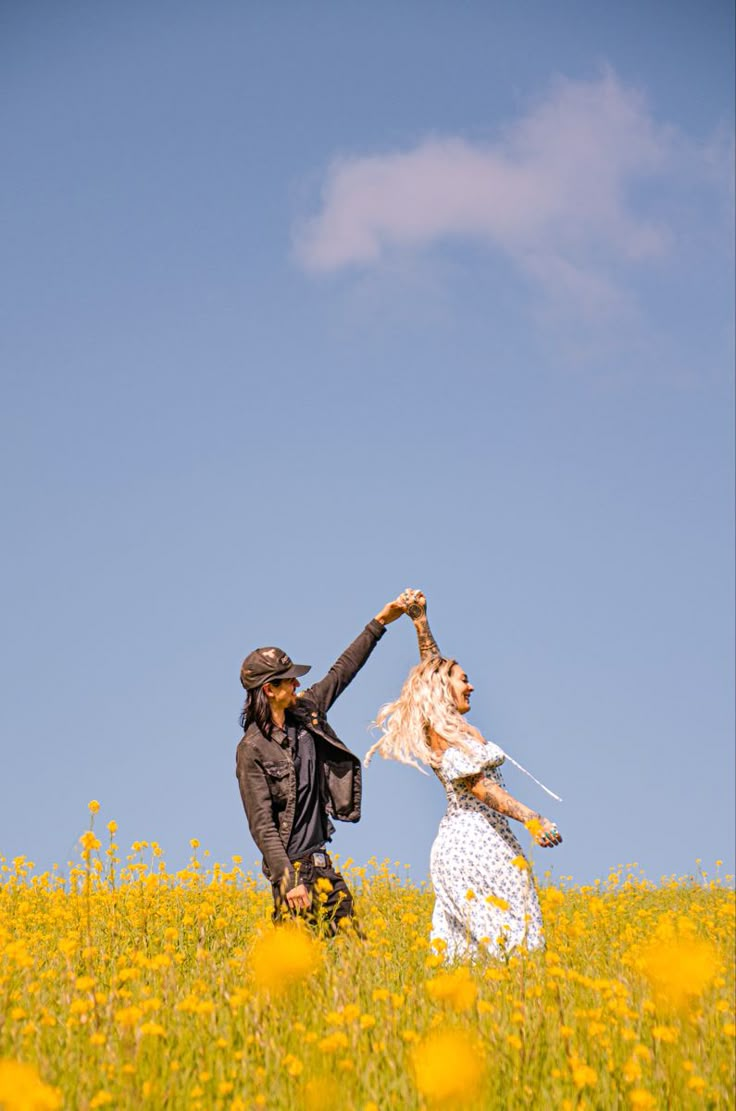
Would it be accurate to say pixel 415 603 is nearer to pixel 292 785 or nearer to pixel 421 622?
pixel 421 622

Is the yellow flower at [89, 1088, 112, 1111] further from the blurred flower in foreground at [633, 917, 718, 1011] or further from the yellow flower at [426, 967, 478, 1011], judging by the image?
the blurred flower in foreground at [633, 917, 718, 1011]

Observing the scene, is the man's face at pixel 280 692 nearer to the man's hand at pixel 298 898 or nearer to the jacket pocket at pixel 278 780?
the jacket pocket at pixel 278 780

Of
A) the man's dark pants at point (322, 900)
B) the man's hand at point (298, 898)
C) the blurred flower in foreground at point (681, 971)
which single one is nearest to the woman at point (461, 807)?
the man's dark pants at point (322, 900)

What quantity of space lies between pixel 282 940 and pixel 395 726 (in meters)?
2.87

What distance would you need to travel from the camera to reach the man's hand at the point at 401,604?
24.3ft

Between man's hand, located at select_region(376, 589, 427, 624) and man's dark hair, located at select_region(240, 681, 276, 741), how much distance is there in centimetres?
127

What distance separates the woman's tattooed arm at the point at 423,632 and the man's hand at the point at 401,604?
3cm

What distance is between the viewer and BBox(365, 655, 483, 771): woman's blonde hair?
6.74 m

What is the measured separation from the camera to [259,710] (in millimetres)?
6621

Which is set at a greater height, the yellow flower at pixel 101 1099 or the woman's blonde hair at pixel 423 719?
the woman's blonde hair at pixel 423 719

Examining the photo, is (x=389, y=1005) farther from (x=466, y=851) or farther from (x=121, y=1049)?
(x=466, y=851)

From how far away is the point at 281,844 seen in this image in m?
6.33

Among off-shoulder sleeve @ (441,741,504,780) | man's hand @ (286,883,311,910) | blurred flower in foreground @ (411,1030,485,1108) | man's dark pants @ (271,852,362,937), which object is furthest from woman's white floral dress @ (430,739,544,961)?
blurred flower in foreground @ (411,1030,485,1108)

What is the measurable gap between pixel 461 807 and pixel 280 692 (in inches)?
58.2
